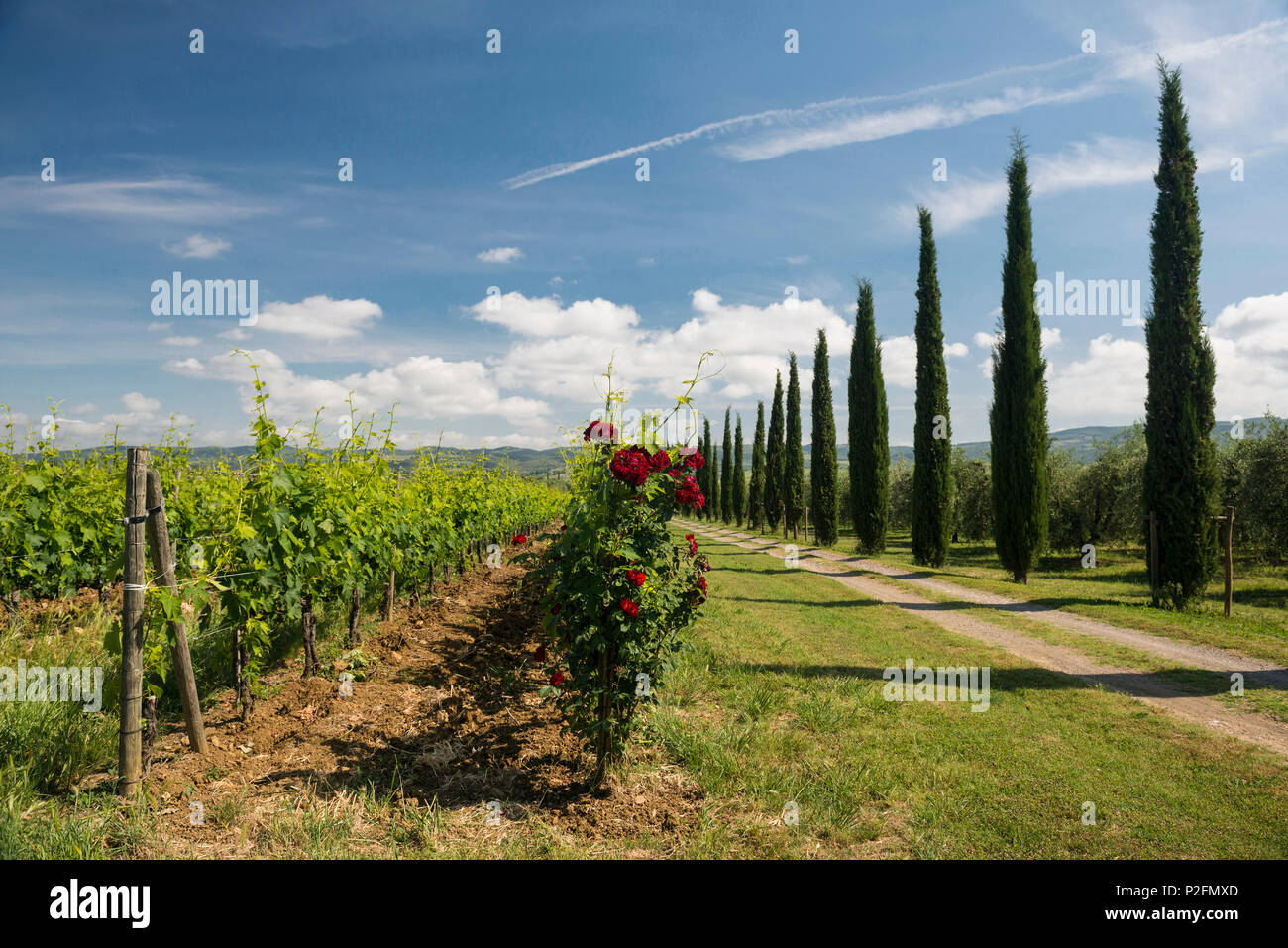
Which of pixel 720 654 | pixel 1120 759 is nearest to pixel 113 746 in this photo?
pixel 720 654

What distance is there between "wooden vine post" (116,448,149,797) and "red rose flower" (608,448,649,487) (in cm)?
296

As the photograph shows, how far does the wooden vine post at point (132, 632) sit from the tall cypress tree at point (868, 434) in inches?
839

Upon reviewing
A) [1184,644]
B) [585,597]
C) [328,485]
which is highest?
[328,485]

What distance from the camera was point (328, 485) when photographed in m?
6.17

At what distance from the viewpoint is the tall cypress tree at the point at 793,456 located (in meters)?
32.4

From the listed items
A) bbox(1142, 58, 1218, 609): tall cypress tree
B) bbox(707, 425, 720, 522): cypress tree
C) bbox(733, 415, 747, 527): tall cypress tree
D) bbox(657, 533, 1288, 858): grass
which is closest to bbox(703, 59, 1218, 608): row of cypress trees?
bbox(1142, 58, 1218, 609): tall cypress tree

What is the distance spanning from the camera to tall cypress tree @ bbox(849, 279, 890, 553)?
22.4 meters

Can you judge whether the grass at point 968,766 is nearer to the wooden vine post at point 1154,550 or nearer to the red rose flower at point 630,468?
the red rose flower at point 630,468

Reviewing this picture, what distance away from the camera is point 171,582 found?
4.04 metres

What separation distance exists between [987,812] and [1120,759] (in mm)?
1669

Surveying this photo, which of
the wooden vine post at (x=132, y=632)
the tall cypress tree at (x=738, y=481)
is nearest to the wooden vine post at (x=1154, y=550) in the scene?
the wooden vine post at (x=132, y=632)

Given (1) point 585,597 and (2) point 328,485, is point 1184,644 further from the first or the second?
(2) point 328,485

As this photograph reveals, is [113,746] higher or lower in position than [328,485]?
lower
